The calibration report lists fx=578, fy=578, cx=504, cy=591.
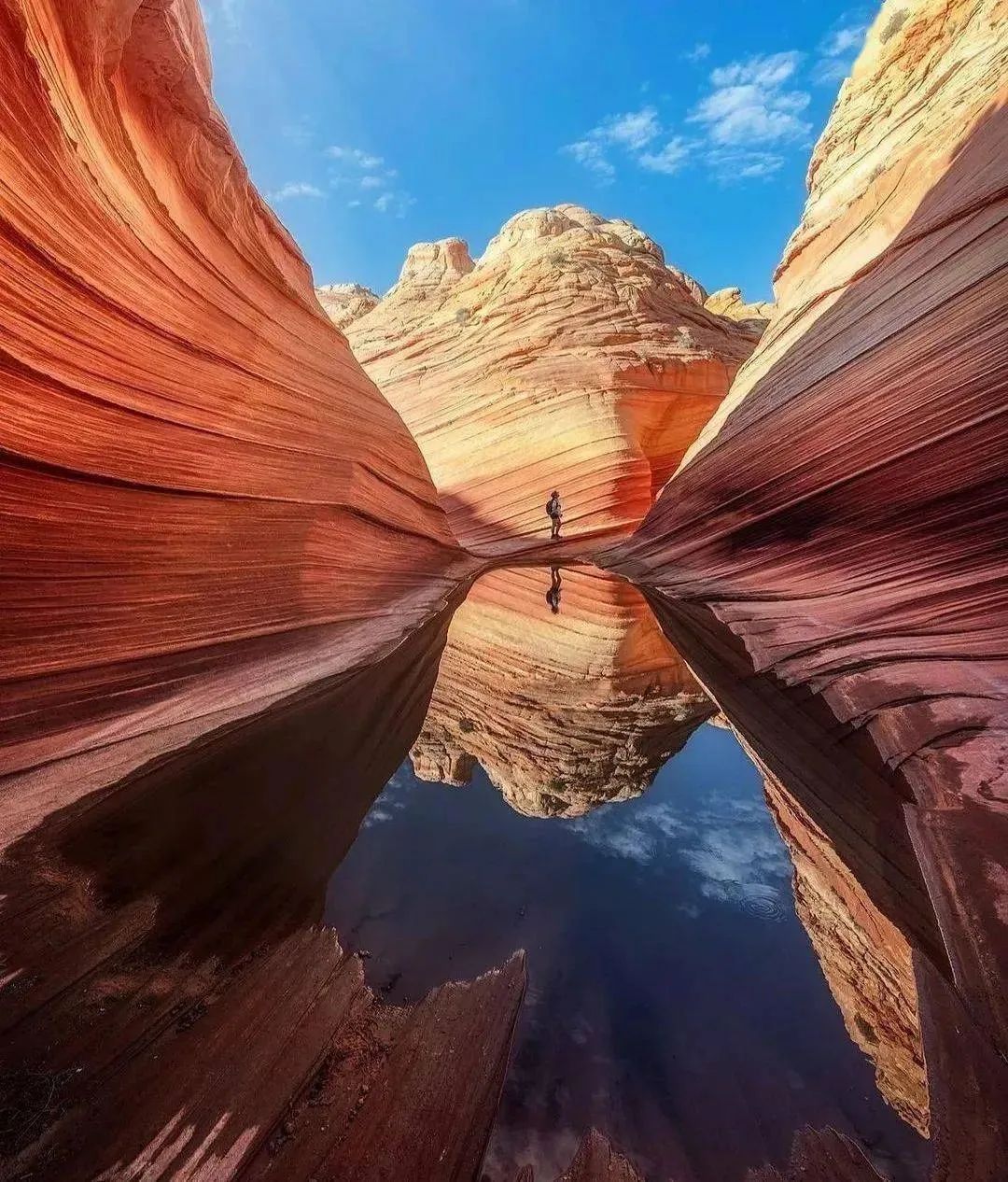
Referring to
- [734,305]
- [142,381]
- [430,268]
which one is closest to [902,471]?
[142,381]

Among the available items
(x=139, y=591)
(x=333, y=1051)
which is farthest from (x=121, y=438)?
(x=333, y=1051)

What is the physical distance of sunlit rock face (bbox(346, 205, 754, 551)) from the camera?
45.6 ft

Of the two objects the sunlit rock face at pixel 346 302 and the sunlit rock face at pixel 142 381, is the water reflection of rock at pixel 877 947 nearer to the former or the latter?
the sunlit rock face at pixel 142 381

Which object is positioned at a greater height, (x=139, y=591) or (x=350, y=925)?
(x=139, y=591)

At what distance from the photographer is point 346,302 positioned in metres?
23.3

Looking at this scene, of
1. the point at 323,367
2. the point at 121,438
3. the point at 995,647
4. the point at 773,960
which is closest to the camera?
the point at 773,960

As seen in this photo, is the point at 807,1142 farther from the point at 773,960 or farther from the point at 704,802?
the point at 704,802

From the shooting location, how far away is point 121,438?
4004 mm

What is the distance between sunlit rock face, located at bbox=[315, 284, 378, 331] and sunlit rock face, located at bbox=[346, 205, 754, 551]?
818cm

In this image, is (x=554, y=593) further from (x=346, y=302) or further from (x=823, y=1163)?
(x=346, y=302)

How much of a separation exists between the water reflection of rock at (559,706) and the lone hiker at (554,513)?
17.6 feet

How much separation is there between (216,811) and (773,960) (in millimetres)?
2377

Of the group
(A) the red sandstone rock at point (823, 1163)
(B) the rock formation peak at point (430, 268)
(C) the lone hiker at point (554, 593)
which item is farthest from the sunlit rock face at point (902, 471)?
(B) the rock formation peak at point (430, 268)

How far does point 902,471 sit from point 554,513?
818 cm
